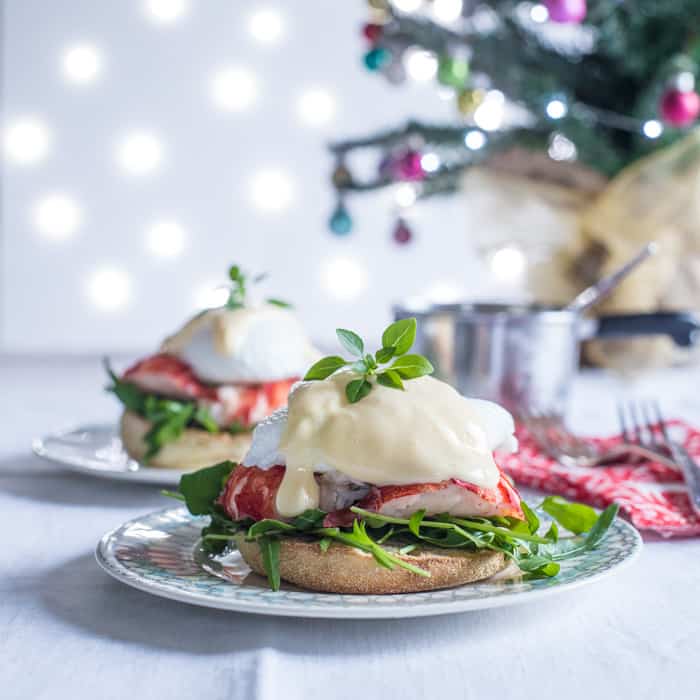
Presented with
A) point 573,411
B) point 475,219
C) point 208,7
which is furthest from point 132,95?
point 573,411

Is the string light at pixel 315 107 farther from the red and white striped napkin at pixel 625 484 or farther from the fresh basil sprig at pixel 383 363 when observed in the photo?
the fresh basil sprig at pixel 383 363

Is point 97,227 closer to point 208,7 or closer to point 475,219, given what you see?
point 208,7

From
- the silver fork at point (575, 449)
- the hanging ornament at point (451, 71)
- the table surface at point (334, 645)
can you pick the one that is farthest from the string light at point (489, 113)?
the table surface at point (334, 645)

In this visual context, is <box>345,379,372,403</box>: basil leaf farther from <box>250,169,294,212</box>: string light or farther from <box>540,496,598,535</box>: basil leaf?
<box>250,169,294,212</box>: string light

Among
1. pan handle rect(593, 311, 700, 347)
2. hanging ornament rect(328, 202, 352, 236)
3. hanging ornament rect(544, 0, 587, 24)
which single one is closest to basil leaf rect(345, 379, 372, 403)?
pan handle rect(593, 311, 700, 347)

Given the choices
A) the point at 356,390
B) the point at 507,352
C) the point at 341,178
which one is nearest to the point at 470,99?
the point at 341,178

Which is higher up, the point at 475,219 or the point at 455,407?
the point at 475,219

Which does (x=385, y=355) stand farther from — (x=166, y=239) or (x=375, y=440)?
(x=166, y=239)
